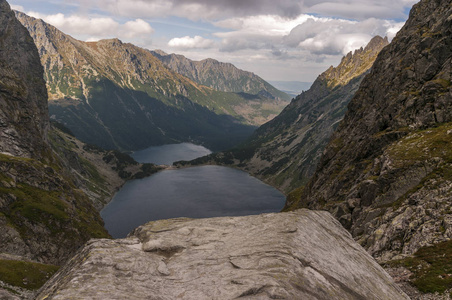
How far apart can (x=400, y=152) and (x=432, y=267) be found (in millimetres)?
37081

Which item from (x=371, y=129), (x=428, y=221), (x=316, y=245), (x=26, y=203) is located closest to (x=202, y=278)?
(x=316, y=245)

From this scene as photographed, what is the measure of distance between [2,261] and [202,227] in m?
56.2

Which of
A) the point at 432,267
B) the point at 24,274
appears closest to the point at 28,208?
the point at 24,274

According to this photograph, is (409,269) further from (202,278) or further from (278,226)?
(202,278)

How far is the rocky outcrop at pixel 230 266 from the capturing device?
2075cm

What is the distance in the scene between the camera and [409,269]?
3653 centimetres

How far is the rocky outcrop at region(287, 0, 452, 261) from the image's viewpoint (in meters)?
46.8

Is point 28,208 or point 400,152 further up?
point 400,152

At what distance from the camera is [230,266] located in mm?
24438

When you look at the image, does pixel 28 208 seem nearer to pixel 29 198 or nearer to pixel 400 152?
pixel 29 198

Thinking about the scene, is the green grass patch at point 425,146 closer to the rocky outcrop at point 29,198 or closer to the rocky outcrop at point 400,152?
the rocky outcrop at point 400,152

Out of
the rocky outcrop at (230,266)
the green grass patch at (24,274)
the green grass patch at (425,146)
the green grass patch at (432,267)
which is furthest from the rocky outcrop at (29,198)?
the green grass patch at (425,146)

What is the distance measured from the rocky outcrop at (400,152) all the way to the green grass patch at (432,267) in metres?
2.43

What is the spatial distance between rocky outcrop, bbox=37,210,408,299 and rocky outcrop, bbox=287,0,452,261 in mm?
18217
